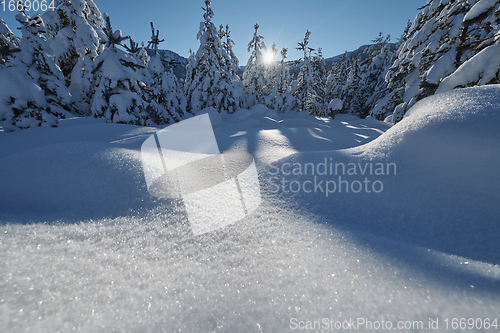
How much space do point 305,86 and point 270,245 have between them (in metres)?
18.4

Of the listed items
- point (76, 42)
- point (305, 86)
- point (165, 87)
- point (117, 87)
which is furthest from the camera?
point (305, 86)

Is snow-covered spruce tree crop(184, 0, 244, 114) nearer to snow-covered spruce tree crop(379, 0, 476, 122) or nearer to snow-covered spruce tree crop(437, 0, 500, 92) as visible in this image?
snow-covered spruce tree crop(379, 0, 476, 122)

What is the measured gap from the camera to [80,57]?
11352mm

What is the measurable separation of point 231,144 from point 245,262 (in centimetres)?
353

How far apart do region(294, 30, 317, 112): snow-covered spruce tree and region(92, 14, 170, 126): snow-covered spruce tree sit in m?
13.2

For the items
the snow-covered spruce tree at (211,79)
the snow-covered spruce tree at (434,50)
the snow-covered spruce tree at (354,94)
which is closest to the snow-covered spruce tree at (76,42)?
the snow-covered spruce tree at (211,79)

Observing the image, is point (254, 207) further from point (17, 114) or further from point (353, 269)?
point (17, 114)

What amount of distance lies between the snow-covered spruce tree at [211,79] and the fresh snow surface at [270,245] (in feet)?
41.6

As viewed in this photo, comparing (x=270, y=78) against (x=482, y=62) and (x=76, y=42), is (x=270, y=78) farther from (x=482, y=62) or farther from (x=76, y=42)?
(x=482, y=62)

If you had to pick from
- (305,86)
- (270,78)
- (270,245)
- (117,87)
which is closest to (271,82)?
(270,78)

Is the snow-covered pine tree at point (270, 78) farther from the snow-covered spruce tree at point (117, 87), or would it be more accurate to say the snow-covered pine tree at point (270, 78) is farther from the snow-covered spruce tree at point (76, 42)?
the snow-covered spruce tree at point (76, 42)

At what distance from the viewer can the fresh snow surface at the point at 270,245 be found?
0.82 metres

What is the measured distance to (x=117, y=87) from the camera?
26.8 ft

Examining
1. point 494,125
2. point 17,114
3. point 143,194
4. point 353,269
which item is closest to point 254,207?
point 353,269
